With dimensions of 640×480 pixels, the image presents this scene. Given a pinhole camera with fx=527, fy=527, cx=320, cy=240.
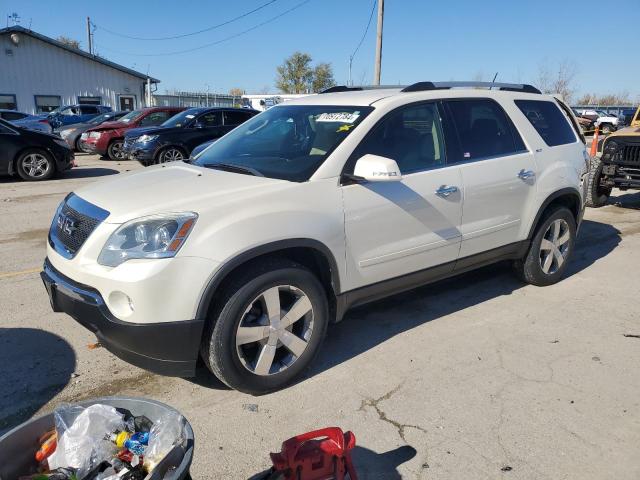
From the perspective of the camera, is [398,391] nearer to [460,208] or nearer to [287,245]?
[287,245]

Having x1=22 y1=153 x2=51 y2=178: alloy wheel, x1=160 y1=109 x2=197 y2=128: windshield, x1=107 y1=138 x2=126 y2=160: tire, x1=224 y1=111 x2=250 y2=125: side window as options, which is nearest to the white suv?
x1=22 y1=153 x2=51 y2=178: alloy wheel

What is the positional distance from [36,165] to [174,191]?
9.76 m

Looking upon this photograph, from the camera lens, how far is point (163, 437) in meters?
1.86

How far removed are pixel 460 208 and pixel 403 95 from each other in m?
0.95

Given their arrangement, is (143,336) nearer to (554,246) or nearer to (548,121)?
(554,246)

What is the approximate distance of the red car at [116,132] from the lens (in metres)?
15.5

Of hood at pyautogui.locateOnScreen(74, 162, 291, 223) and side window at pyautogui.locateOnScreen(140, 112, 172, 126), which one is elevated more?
side window at pyautogui.locateOnScreen(140, 112, 172, 126)

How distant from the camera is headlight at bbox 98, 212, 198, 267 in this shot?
2783 millimetres

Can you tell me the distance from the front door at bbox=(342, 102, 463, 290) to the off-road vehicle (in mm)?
5740

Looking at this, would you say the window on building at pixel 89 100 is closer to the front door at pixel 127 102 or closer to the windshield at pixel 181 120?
the front door at pixel 127 102

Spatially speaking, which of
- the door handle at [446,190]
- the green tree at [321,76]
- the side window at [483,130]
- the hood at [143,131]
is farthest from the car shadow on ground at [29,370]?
the green tree at [321,76]

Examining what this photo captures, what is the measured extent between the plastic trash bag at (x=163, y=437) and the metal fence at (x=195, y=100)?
108ft

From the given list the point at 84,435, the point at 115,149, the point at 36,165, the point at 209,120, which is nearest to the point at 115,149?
the point at 115,149

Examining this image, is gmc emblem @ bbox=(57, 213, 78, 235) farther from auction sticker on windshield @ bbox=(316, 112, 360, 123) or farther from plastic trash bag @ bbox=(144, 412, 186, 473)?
auction sticker on windshield @ bbox=(316, 112, 360, 123)
